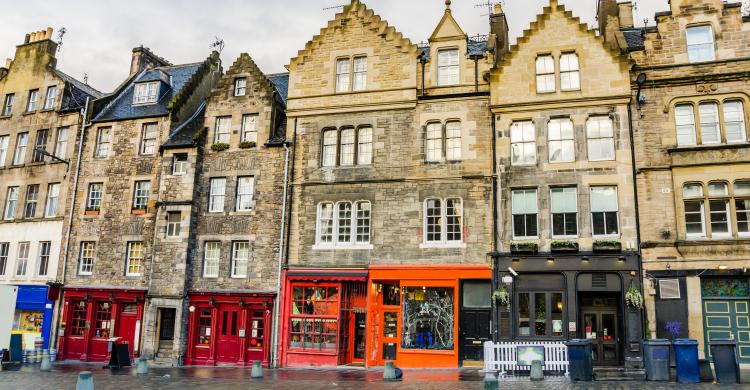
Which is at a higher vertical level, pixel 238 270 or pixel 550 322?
pixel 238 270

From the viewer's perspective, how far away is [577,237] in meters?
22.4

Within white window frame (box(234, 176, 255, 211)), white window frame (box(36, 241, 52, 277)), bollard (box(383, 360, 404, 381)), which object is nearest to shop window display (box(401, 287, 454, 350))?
bollard (box(383, 360, 404, 381))

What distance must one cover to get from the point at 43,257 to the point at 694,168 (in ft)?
100

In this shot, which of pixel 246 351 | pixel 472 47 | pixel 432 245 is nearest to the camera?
pixel 432 245

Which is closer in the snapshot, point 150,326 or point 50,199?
point 150,326

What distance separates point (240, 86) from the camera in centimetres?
2897

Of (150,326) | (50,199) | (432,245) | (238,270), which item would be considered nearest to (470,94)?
(432,245)

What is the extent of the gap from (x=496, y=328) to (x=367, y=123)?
403 inches

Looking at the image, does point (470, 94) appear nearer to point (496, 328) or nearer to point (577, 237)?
point (577, 237)

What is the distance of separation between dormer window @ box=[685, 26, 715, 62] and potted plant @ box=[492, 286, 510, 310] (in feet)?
37.4

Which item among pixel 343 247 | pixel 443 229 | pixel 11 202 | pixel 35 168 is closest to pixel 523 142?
pixel 443 229

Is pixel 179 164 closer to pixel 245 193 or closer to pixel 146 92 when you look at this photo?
pixel 245 193

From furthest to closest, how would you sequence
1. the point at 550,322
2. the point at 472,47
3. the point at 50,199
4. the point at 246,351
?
the point at 50,199 → the point at 472,47 → the point at 246,351 → the point at 550,322

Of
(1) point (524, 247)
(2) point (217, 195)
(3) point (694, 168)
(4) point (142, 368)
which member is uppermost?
(3) point (694, 168)
